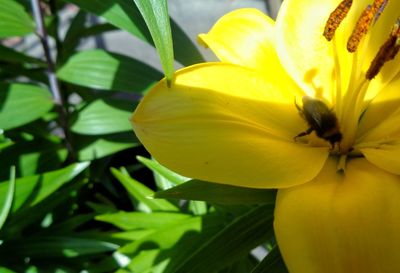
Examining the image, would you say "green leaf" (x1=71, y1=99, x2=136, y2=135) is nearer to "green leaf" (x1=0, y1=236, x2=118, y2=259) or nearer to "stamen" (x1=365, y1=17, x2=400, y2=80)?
"green leaf" (x1=0, y1=236, x2=118, y2=259)

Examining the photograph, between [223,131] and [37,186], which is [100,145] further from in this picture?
[223,131]

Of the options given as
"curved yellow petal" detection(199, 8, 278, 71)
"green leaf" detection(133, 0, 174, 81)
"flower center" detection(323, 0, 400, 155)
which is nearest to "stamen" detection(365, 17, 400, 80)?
"flower center" detection(323, 0, 400, 155)

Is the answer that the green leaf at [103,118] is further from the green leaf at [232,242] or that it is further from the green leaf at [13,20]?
the green leaf at [232,242]

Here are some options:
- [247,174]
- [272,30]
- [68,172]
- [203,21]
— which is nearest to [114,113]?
[68,172]

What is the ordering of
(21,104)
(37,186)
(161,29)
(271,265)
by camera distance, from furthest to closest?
(21,104), (37,186), (271,265), (161,29)

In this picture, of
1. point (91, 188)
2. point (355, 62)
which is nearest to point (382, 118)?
point (355, 62)

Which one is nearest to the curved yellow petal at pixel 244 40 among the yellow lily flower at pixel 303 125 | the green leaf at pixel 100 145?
the yellow lily flower at pixel 303 125
